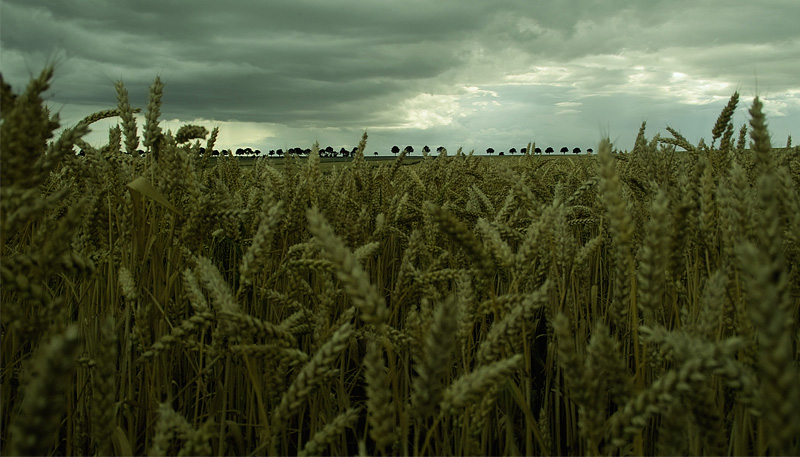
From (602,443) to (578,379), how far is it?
4.43 feet

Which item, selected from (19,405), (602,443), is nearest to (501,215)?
(602,443)

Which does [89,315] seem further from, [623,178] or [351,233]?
[623,178]

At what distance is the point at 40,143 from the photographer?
3.85 feet

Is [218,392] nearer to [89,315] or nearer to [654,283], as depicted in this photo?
[89,315]

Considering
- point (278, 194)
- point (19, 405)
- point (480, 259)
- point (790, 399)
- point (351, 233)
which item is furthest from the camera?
point (278, 194)

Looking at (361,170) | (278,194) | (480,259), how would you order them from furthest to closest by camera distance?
(361,170) < (278,194) < (480,259)

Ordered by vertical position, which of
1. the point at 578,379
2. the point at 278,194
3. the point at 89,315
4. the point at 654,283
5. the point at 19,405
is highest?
the point at 278,194

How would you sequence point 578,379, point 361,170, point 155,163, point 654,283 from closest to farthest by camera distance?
point 578,379 < point 654,283 < point 155,163 < point 361,170

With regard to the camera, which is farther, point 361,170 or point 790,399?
point 361,170

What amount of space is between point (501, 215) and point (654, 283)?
1276 millimetres

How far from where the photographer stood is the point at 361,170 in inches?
146

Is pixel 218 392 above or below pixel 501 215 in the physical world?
below

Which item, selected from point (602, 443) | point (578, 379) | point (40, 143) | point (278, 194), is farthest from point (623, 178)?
Result: point (40, 143)

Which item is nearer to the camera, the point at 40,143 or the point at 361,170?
the point at 40,143
